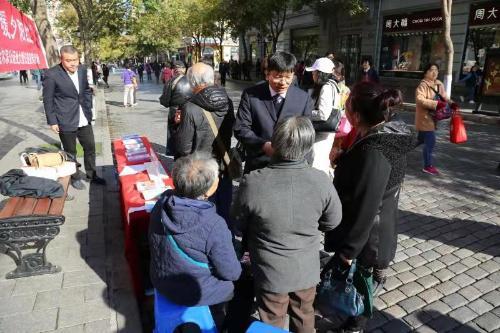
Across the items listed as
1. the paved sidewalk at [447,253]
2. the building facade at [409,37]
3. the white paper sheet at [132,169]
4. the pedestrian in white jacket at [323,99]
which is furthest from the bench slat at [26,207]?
the building facade at [409,37]

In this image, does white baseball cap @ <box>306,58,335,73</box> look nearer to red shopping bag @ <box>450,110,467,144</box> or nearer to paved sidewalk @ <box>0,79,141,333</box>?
red shopping bag @ <box>450,110,467,144</box>

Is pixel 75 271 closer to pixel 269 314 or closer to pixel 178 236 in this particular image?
pixel 178 236

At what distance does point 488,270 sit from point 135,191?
337cm

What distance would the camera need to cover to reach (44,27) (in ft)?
22.0

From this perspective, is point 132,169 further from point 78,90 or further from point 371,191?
point 371,191

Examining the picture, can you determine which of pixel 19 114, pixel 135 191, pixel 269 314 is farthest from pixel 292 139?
pixel 19 114

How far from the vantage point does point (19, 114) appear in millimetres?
12570

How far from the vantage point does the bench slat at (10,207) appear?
317 centimetres

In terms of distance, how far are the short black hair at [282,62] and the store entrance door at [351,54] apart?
2090cm

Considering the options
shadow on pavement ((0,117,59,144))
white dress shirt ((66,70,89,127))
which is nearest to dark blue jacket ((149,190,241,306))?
white dress shirt ((66,70,89,127))

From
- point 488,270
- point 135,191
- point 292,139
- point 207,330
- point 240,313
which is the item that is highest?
point 292,139

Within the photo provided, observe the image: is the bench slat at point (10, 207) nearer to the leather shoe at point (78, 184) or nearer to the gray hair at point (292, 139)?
the leather shoe at point (78, 184)

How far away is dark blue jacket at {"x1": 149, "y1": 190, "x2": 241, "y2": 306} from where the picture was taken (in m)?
2.06

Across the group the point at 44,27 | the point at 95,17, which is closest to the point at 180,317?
the point at 44,27
